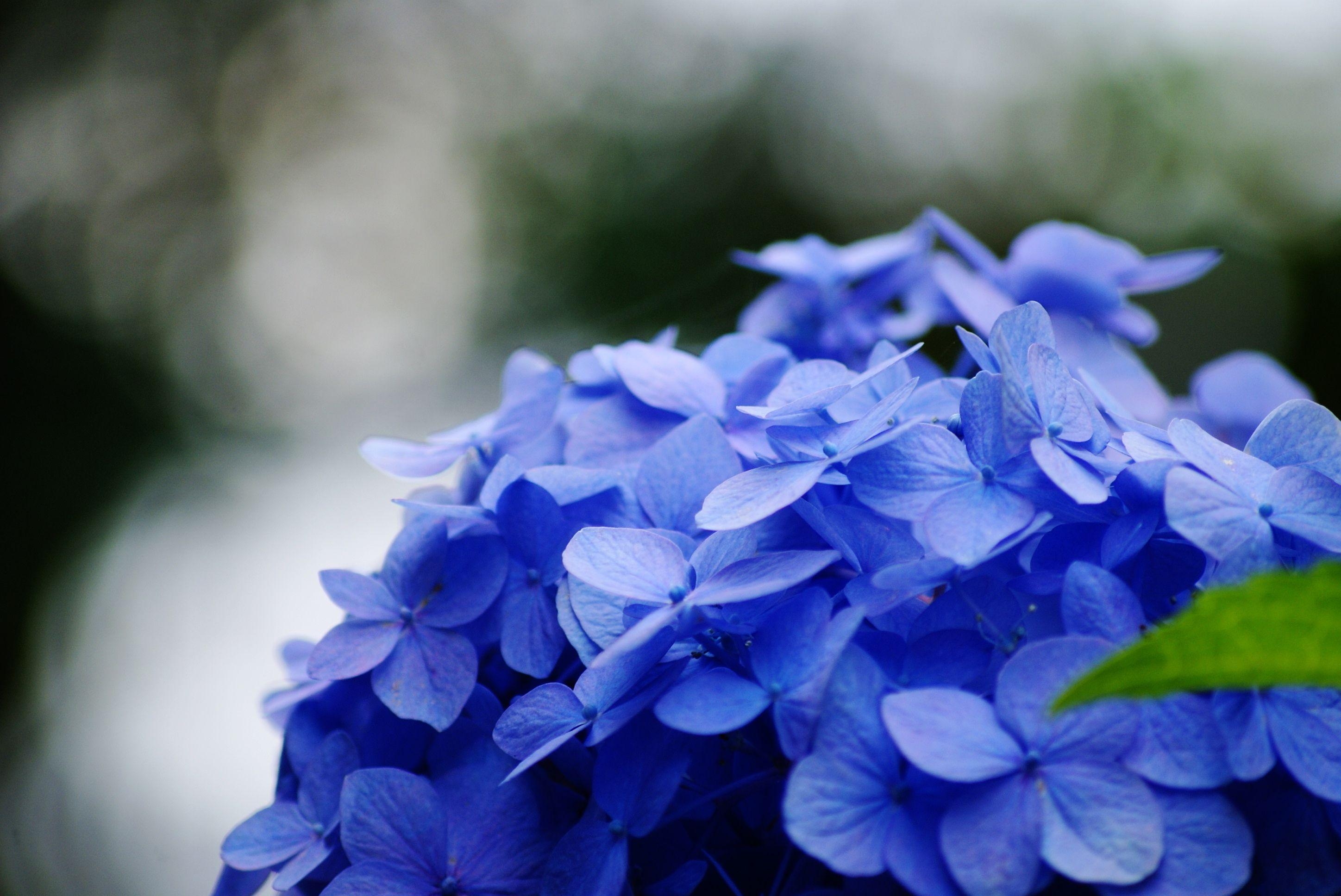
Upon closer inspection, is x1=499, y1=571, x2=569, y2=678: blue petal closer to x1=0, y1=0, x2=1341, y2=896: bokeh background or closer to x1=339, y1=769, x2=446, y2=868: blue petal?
x1=339, y1=769, x2=446, y2=868: blue petal

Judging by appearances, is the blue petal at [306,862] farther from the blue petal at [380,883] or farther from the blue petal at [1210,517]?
the blue petal at [1210,517]

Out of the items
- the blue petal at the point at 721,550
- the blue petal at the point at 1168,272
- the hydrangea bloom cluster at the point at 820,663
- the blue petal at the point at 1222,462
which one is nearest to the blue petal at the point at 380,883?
the hydrangea bloom cluster at the point at 820,663

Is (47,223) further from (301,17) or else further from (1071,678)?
(1071,678)

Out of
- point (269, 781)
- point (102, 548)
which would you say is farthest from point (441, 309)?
point (269, 781)

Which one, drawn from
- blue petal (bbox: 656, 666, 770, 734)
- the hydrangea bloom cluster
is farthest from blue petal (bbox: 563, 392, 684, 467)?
blue petal (bbox: 656, 666, 770, 734)

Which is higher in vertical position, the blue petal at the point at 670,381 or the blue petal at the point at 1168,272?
the blue petal at the point at 670,381

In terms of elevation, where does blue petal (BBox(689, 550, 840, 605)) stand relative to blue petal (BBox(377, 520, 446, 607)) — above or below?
below

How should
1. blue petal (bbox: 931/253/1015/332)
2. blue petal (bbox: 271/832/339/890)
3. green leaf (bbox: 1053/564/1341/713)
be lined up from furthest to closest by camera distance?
blue petal (bbox: 931/253/1015/332) < blue petal (bbox: 271/832/339/890) < green leaf (bbox: 1053/564/1341/713)

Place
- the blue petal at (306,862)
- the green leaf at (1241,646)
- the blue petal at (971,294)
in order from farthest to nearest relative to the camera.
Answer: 1. the blue petal at (971,294)
2. the blue petal at (306,862)
3. the green leaf at (1241,646)
